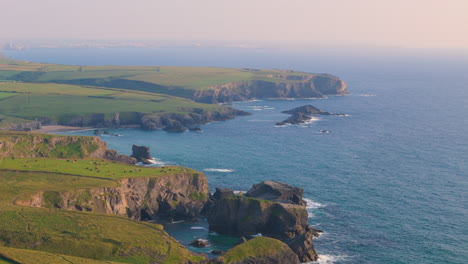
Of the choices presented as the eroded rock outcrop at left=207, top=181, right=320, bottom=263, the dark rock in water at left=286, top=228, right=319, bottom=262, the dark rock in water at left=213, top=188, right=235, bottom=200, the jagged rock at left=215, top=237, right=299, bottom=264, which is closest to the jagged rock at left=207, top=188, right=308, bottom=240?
the eroded rock outcrop at left=207, top=181, right=320, bottom=263

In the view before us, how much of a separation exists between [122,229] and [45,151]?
2330 inches

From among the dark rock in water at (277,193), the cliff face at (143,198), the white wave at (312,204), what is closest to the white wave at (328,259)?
the dark rock in water at (277,193)

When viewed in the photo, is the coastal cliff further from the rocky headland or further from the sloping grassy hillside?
the sloping grassy hillside

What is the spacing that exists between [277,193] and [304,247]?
24313 millimetres

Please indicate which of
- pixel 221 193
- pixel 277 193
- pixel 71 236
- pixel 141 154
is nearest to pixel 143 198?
pixel 221 193

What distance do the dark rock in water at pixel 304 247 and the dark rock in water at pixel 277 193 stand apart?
19.9 meters

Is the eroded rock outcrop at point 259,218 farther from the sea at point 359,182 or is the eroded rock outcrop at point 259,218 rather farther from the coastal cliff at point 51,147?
the coastal cliff at point 51,147

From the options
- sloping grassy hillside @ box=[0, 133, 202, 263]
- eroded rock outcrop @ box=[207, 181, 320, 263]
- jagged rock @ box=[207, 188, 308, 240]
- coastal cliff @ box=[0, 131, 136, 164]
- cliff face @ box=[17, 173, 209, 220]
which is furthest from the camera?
coastal cliff @ box=[0, 131, 136, 164]

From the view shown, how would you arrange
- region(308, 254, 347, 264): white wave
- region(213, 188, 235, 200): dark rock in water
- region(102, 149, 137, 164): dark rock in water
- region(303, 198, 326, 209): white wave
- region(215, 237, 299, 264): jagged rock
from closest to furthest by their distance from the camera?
region(215, 237, 299, 264): jagged rock, region(308, 254, 347, 264): white wave, region(213, 188, 235, 200): dark rock in water, region(303, 198, 326, 209): white wave, region(102, 149, 137, 164): dark rock in water

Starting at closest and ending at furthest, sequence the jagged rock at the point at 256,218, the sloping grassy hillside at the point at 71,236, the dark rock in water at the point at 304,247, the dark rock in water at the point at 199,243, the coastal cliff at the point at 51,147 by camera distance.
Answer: the sloping grassy hillside at the point at 71,236 → the dark rock in water at the point at 304,247 → the dark rock in water at the point at 199,243 → the jagged rock at the point at 256,218 → the coastal cliff at the point at 51,147

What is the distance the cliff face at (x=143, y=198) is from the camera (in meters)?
106

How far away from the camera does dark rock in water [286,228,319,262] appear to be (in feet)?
312

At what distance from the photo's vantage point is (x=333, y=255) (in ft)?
324

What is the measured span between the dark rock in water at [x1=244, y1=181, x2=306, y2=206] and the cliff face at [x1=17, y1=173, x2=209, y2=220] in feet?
37.6
